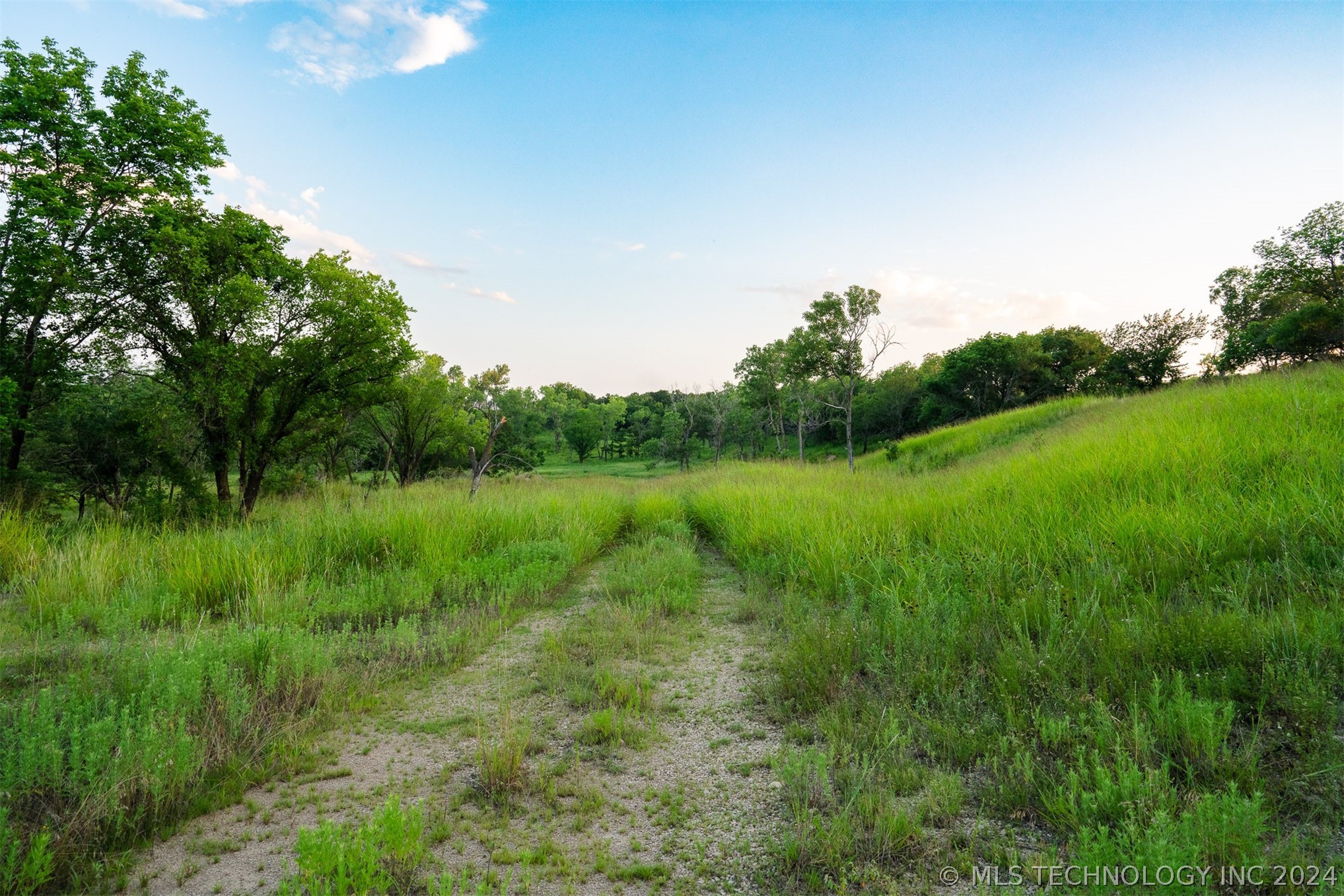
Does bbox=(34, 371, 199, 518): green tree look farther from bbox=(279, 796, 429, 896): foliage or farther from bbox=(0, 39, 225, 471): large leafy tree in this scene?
bbox=(279, 796, 429, 896): foliage

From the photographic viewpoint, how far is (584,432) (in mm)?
72125

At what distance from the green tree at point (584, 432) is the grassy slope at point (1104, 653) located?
219 feet

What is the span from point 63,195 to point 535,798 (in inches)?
717

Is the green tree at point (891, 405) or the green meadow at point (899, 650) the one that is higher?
the green tree at point (891, 405)

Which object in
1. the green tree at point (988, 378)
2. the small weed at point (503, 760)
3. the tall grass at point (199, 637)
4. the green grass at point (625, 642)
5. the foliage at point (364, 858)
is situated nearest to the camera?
the foliage at point (364, 858)

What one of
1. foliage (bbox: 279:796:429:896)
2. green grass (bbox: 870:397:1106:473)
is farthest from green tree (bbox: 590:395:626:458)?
foliage (bbox: 279:796:429:896)

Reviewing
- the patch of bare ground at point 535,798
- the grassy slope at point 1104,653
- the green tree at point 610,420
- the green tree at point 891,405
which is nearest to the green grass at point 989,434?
the grassy slope at point 1104,653

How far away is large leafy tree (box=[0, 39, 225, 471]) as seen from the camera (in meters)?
11.9

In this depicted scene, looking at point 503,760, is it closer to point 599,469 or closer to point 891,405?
point 599,469

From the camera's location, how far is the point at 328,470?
3028 cm

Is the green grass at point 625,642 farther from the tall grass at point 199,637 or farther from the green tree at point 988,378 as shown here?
the green tree at point 988,378

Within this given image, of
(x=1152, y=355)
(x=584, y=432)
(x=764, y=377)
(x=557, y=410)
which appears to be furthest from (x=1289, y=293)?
(x=557, y=410)

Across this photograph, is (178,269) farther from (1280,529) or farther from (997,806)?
(1280,529)

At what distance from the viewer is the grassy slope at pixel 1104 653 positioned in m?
2.12
